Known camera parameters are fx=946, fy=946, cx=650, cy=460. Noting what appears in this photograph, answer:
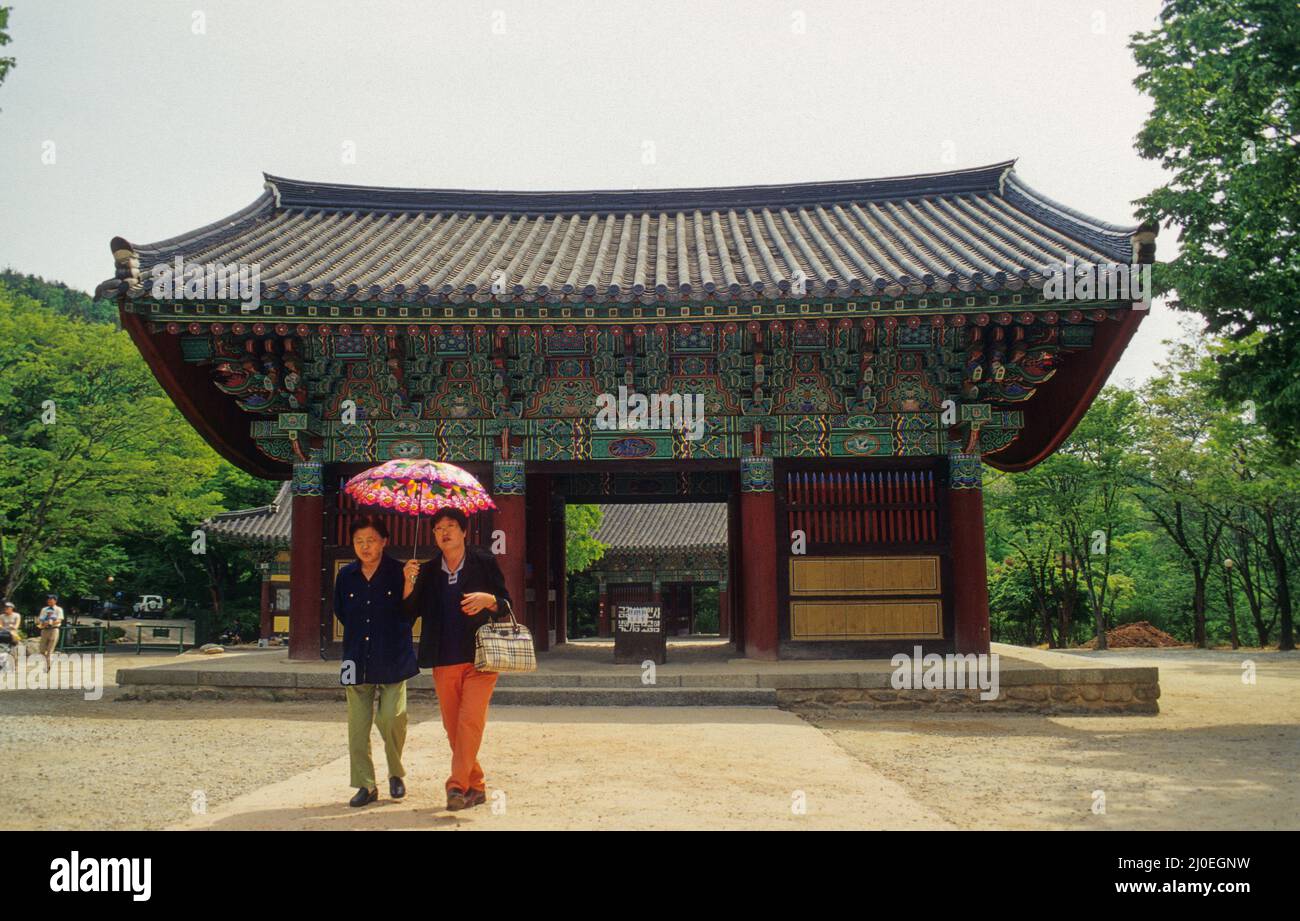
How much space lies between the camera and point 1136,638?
1491 inches

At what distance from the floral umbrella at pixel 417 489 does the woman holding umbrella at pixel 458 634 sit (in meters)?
0.11

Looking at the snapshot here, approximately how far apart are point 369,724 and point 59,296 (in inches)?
2693

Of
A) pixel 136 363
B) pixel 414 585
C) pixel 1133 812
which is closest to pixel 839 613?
pixel 1133 812

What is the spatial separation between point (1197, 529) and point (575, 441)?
41.7 metres

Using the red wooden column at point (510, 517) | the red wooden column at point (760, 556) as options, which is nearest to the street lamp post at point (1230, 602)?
the red wooden column at point (760, 556)

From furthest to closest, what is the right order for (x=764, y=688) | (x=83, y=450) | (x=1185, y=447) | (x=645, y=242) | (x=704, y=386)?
(x=1185, y=447)
(x=83, y=450)
(x=645, y=242)
(x=704, y=386)
(x=764, y=688)

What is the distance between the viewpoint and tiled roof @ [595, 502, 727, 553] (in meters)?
37.0

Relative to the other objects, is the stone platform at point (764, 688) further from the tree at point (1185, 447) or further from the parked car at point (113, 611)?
the parked car at point (113, 611)

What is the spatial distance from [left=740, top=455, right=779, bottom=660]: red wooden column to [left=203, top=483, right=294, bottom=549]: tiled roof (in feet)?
79.9

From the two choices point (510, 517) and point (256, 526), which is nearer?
point (510, 517)

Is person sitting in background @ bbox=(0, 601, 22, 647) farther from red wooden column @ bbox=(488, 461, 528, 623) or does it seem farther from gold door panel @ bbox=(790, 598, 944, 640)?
gold door panel @ bbox=(790, 598, 944, 640)

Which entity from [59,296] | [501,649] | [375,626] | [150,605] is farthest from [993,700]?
[59,296]

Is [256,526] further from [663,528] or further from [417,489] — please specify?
[417,489]

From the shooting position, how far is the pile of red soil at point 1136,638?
122 feet
